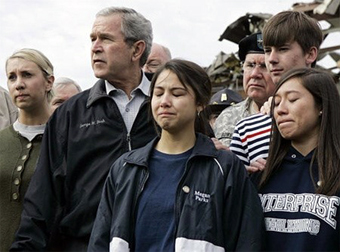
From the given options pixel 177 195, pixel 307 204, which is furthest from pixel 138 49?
pixel 307 204

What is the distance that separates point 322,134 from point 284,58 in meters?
0.63

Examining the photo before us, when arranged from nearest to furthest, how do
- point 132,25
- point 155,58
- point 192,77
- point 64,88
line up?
point 192,77, point 132,25, point 155,58, point 64,88

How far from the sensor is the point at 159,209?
3.12m

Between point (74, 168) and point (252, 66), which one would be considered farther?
point (252, 66)

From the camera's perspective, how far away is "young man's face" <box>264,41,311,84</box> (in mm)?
3689

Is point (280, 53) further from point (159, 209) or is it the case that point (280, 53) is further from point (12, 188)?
point (12, 188)

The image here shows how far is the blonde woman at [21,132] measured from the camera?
4.13 m

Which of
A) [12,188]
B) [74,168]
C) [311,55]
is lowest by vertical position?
[12,188]


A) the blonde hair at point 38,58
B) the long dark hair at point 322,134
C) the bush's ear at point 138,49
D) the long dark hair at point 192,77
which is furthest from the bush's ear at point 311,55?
the blonde hair at point 38,58

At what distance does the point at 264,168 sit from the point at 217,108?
242 centimetres

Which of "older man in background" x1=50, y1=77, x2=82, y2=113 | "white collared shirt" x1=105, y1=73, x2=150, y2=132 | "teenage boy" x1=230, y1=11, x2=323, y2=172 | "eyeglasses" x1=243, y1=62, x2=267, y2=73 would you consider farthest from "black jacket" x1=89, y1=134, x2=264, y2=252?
"older man in background" x1=50, y1=77, x2=82, y2=113

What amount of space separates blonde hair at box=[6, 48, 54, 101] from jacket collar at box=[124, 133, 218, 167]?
1338 millimetres

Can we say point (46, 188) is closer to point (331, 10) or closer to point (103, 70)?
point (103, 70)

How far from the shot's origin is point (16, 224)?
13.5ft
